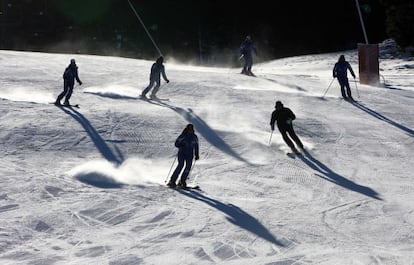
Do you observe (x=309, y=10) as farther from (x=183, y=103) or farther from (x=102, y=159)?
(x=102, y=159)

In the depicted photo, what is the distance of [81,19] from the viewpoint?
49.2 metres

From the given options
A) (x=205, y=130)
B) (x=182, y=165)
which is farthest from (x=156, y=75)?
(x=182, y=165)

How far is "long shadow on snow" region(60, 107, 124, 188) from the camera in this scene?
14375mm

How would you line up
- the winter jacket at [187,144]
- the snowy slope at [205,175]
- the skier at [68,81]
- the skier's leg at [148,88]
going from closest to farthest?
the snowy slope at [205,175], the winter jacket at [187,144], the skier at [68,81], the skier's leg at [148,88]

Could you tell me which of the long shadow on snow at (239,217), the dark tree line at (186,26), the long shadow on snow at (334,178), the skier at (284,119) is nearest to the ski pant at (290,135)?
the skier at (284,119)

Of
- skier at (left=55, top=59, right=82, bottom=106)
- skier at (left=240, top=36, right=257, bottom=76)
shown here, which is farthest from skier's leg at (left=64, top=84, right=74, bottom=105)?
skier at (left=240, top=36, right=257, bottom=76)

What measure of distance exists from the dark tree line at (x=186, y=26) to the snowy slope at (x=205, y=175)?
21.8 metres

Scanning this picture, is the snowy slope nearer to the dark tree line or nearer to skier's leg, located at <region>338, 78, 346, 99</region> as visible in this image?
skier's leg, located at <region>338, 78, 346, 99</region>

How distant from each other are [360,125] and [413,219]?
8.23m

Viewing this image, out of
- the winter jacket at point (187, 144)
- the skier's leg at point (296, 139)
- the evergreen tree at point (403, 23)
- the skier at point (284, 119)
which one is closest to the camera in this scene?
the winter jacket at point (187, 144)

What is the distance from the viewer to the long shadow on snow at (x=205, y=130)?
17.6m

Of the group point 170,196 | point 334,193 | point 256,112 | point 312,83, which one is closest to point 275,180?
point 334,193

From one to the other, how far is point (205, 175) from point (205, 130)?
4164mm

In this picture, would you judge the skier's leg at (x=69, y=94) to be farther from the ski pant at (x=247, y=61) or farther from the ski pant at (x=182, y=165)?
the ski pant at (x=247, y=61)
